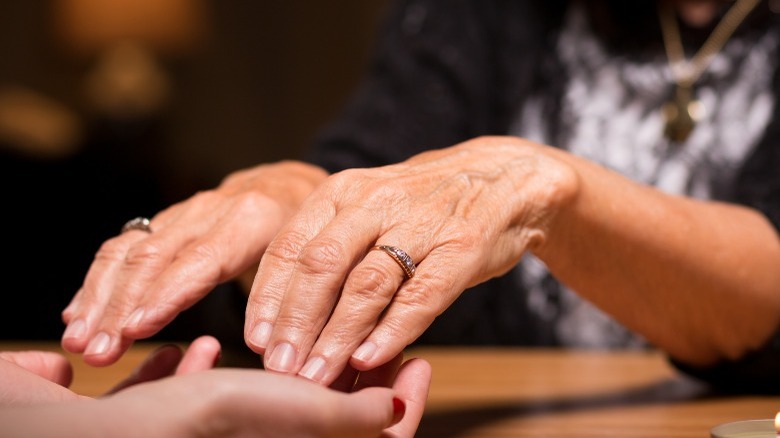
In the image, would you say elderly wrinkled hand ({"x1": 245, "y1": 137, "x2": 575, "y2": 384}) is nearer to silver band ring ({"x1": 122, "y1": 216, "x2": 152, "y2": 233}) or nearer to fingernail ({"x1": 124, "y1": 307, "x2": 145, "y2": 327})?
fingernail ({"x1": 124, "y1": 307, "x2": 145, "y2": 327})

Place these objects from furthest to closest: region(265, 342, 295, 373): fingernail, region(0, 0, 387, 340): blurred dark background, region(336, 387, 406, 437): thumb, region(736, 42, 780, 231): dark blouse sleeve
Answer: region(0, 0, 387, 340): blurred dark background
region(736, 42, 780, 231): dark blouse sleeve
region(265, 342, 295, 373): fingernail
region(336, 387, 406, 437): thumb

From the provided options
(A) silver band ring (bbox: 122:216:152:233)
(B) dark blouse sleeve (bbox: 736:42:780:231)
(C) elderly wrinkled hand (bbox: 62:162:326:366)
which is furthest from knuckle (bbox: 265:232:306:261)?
(B) dark blouse sleeve (bbox: 736:42:780:231)

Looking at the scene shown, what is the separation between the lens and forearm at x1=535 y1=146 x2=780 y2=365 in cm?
82

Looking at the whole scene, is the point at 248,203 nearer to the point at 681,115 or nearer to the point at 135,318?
the point at 135,318

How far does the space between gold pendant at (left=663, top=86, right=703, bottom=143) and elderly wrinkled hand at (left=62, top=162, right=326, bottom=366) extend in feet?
2.05

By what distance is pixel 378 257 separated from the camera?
24.7 inches

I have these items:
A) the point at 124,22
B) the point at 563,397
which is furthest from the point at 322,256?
the point at 124,22

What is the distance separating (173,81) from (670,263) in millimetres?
2756

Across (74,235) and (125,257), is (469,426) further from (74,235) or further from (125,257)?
(74,235)

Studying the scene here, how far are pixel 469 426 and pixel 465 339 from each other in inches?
25.9

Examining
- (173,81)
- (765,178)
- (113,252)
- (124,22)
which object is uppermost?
(765,178)

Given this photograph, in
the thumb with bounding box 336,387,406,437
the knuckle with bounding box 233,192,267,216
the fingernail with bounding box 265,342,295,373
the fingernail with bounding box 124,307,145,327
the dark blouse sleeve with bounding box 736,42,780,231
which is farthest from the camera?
the dark blouse sleeve with bounding box 736,42,780,231

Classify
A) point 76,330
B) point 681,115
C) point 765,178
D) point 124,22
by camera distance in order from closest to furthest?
1. point 76,330
2. point 765,178
3. point 681,115
4. point 124,22

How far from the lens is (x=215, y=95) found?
3.40m
